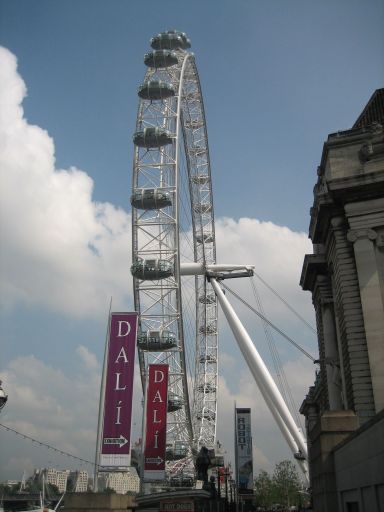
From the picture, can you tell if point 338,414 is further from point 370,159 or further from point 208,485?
point 370,159

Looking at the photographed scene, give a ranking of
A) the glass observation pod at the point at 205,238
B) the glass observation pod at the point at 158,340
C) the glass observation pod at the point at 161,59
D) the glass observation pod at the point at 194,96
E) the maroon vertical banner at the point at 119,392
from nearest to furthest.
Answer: the maroon vertical banner at the point at 119,392 < the glass observation pod at the point at 158,340 < the glass observation pod at the point at 161,59 < the glass observation pod at the point at 194,96 < the glass observation pod at the point at 205,238

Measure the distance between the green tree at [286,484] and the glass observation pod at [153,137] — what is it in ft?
241

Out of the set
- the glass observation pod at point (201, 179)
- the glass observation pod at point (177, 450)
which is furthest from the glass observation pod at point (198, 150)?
A: the glass observation pod at point (177, 450)

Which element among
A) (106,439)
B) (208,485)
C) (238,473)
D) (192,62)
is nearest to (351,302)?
(208,485)

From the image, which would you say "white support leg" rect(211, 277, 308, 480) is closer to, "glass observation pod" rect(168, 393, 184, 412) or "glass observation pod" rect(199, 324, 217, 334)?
"glass observation pod" rect(168, 393, 184, 412)

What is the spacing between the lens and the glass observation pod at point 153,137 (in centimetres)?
4978

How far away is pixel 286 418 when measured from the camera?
3603 cm

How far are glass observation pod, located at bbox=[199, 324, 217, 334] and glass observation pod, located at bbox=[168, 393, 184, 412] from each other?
39.6ft

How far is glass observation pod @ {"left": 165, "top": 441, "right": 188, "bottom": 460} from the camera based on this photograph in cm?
5104

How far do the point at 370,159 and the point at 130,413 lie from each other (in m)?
17.7

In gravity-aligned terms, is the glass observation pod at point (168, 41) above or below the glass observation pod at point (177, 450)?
above

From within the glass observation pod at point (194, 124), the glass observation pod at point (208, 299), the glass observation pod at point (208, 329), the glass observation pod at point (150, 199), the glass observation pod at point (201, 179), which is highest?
the glass observation pod at point (194, 124)

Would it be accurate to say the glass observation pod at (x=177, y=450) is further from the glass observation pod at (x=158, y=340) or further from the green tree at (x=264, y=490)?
the green tree at (x=264, y=490)

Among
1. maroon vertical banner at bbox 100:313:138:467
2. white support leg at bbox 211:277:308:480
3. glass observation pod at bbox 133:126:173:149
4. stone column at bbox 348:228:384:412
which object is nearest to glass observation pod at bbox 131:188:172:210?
glass observation pod at bbox 133:126:173:149
